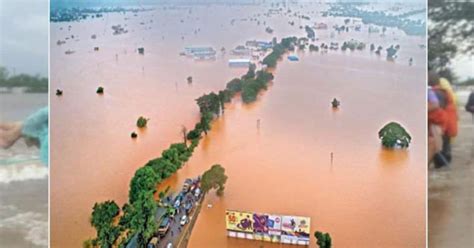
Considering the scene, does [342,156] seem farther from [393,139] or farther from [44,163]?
[44,163]

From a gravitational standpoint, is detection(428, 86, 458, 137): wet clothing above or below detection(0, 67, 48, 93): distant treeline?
below

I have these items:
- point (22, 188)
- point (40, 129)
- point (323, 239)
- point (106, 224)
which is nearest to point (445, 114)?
point (323, 239)

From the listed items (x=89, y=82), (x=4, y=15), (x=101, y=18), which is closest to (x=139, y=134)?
(x=89, y=82)

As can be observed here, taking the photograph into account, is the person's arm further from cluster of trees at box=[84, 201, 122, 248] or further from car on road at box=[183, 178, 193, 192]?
car on road at box=[183, 178, 193, 192]

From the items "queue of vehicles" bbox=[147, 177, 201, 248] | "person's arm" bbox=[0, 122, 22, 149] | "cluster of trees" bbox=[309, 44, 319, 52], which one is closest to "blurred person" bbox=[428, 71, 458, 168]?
"cluster of trees" bbox=[309, 44, 319, 52]

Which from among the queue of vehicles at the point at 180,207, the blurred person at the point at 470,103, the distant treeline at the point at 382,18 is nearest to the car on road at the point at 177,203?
the queue of vehicles at the point at 180,207

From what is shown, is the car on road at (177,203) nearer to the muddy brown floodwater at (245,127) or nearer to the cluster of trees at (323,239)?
the muddy brown floodwater at (245,127)

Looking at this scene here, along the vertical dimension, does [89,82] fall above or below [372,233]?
above
